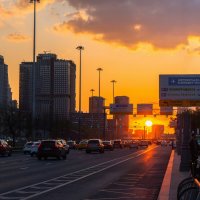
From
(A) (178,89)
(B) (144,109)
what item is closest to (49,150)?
(A) (178,89)

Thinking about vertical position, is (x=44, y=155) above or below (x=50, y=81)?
below

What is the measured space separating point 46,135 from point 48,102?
2469 centimetres

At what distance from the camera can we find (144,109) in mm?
95875

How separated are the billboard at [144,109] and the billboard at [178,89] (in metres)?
58.9

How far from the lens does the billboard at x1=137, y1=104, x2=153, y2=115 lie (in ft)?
312

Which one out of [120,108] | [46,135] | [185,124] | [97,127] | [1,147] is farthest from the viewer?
[97,127]

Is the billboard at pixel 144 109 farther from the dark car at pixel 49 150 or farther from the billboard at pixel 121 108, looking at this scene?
the dark car at pixel 49 150

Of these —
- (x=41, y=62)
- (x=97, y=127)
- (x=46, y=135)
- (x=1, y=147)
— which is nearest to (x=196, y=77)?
(x=1, y=147)

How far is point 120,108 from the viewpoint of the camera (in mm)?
94375

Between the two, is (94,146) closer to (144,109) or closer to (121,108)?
(121,108)

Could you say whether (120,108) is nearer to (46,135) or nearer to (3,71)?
(46,135)

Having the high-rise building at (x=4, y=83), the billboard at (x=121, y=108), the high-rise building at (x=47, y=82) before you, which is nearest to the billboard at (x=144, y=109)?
the billboard at (x=121, y=108)

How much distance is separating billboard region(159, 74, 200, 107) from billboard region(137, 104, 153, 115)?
5891 cm

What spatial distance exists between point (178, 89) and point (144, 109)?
62.5 meters
